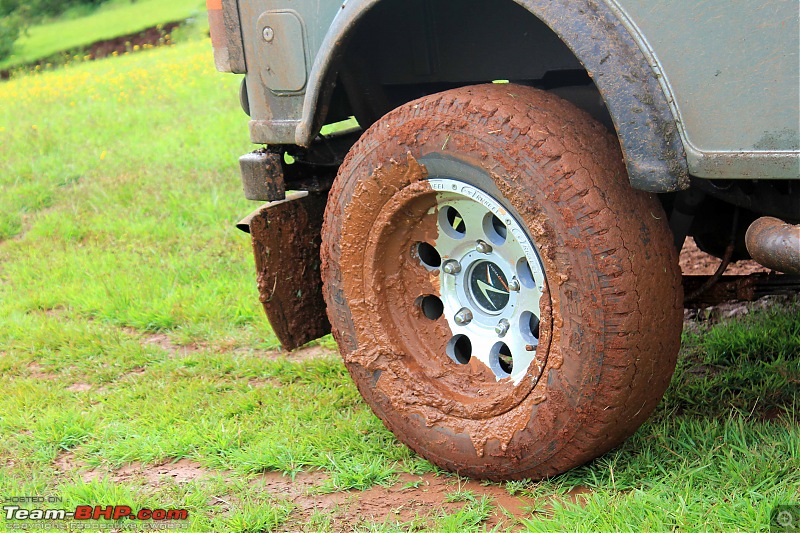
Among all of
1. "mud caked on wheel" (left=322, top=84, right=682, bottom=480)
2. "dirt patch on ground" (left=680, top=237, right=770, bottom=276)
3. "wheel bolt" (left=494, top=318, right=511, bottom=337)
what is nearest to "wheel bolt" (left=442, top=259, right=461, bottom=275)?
"mud caked on wheel" (left=322, top=84, right=682, bottom=480)

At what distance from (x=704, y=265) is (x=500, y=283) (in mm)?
2301

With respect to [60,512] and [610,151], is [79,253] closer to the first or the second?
[60,512]

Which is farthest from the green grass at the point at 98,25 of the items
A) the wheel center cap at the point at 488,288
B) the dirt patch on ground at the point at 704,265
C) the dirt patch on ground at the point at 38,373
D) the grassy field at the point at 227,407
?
the wheel center cap at the point at 488,288

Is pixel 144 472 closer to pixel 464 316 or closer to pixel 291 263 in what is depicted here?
pixel 291 263

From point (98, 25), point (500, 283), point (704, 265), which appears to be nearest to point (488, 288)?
point (500, 283)

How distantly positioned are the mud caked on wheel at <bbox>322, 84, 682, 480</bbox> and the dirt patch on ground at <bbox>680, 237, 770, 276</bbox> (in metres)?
2.06

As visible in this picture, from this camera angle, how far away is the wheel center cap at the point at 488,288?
2.99m

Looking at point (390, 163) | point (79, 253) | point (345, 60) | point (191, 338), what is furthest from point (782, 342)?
point (79, 253)

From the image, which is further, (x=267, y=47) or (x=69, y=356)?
(x=69, y=356)

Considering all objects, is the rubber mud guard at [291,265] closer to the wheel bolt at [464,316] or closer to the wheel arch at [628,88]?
the wheel bolt at [464,316]

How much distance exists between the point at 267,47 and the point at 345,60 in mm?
300

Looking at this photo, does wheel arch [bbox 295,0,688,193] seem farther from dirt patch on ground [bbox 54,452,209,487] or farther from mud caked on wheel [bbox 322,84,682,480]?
dirt patch on ground [bbox 54,452,209,487]

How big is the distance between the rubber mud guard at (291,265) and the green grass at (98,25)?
1018 inches

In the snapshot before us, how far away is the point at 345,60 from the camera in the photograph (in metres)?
3.17
